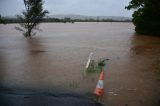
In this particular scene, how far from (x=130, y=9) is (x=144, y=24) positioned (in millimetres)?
4036

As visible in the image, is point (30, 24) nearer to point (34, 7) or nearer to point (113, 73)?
point (34, 7)

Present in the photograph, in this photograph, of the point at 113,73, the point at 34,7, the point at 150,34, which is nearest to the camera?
the point at 113,73

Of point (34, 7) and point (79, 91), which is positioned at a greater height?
point (34, 7)

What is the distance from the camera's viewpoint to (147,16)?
123ft

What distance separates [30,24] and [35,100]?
96.1ft

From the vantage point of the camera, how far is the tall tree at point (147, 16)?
3451 cm

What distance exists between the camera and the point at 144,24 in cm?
3791

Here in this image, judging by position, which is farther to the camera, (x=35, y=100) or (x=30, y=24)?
(x=30, y=24)

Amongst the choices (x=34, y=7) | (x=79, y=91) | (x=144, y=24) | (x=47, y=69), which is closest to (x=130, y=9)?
(x=144, y=24)

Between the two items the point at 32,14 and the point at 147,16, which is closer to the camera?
the point at 32,14

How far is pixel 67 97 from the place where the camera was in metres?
7.35

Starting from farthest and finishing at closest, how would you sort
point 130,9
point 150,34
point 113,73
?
point 130,9
point 150,34
point 113,73

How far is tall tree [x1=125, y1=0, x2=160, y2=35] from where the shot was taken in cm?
3451

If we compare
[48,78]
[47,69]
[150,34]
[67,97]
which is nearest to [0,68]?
[47,69]
